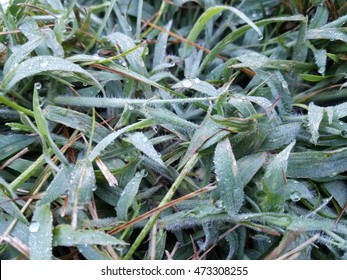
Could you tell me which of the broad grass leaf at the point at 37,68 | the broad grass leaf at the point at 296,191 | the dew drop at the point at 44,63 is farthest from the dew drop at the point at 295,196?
the dew drop at the point at 44,63

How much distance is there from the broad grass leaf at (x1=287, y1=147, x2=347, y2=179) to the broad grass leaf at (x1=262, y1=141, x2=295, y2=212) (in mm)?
93

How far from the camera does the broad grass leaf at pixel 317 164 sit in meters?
1.26

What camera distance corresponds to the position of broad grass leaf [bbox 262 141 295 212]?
118 cm

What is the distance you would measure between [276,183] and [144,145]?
1.10ft

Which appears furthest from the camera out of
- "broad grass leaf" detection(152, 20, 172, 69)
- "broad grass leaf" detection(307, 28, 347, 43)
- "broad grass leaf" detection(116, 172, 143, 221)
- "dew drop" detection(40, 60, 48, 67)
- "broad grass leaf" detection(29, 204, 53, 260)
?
"broad grass leaf" detection(152, 20, 172, 69)

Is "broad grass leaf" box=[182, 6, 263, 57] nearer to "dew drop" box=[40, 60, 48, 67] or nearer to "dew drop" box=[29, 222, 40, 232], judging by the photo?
"dew drop" box=[40, 60, 48, 67]

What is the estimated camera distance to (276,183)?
1.18m

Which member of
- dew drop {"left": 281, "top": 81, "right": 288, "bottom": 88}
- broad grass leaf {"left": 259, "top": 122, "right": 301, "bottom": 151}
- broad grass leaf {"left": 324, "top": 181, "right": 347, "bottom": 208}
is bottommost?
broad grass leaf {"left": 324, "top": 181, "right": 347, "bottom": 208}

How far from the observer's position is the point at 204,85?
1379 millimetres

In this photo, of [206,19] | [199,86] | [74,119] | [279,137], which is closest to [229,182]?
[279,137]

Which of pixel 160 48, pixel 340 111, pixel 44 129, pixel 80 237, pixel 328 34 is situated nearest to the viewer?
pixel 80 237

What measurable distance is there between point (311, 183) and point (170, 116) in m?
0.40

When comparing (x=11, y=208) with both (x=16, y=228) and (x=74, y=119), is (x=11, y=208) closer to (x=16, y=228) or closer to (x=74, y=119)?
(x=16, y=228)

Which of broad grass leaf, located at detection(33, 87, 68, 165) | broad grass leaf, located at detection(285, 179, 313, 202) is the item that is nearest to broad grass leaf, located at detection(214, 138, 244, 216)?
broad grass leaf, located at detection(285, 179, 313, 202)
